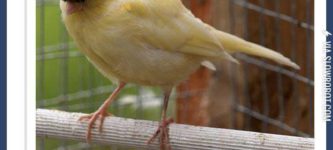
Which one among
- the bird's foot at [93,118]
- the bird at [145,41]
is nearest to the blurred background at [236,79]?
the bird's foot at [93,118]

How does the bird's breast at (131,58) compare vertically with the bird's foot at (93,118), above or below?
above

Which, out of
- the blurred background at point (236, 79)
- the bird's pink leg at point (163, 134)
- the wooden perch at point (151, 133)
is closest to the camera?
the wooden perch at point (151, 133)

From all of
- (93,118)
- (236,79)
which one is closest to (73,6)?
(93,118)

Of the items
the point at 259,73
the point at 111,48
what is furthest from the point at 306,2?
the point at 111,48

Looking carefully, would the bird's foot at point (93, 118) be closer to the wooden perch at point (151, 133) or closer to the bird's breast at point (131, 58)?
the wooden perch at point (151, 133)

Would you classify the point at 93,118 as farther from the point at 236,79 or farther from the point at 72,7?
the point at 236,79

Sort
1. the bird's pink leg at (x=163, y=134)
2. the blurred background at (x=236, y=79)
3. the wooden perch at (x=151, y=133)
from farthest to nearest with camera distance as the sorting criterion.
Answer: the blurred background at (x=236, y=79) → the bird's pink leg at (x=163, y=134) → the wooden perch at (x=151, y=133)

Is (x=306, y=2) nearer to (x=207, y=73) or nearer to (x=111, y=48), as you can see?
(x=207, y=73)

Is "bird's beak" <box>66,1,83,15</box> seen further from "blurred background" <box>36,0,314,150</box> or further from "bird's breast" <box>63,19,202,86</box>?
"blurred background" <box>36,0,314,150</box>
